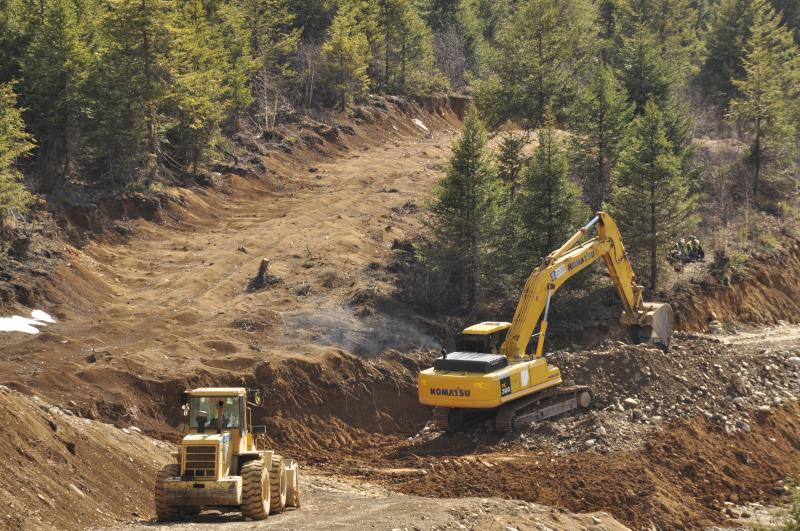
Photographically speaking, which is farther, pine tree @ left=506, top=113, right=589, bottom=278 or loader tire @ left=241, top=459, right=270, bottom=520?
pine tree @ left=506, top=113, right=589, bottom=278

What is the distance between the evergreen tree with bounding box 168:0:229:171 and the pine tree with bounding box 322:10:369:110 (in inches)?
404

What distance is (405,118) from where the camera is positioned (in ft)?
212

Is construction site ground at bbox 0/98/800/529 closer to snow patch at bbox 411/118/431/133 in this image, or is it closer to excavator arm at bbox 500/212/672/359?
excavator arm at bbox 500/212/672/359

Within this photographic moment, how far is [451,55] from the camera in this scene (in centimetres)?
7488

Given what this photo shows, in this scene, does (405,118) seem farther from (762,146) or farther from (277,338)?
(277,338)

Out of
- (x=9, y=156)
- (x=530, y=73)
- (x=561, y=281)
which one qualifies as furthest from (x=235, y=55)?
(x=561, y=281)

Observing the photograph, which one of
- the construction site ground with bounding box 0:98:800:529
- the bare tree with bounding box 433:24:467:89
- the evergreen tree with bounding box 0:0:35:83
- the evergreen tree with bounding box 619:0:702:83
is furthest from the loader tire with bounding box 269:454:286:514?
the bare tree with bounding box 433:24:467:89

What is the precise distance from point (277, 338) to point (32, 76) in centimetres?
1713

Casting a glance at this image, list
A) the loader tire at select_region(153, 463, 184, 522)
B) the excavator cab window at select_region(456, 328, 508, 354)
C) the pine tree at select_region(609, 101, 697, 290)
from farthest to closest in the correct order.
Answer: the pine tree at select_region(609, 101, 697, 290) < the excavator cab window at select_region(456, 328, 508, 354) < the loader tire at select_region(153, 463, 184, 522)

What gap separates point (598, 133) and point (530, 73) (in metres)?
5.74

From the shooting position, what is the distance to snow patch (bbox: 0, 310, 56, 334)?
104ft

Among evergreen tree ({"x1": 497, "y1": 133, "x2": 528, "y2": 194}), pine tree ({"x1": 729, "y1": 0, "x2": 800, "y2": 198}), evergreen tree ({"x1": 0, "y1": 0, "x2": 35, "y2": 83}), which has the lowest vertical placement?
evergreen tree ({"x1": 497, "y1": 133, "x2": 528, "y2": 194})

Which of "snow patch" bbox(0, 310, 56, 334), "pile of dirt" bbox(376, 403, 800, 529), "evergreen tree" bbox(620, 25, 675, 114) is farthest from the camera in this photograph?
"evergreen tree" bbox(620, 25, 675, 114)

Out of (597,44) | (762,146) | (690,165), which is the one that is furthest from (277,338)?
(597,44)
